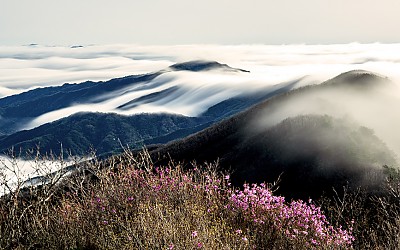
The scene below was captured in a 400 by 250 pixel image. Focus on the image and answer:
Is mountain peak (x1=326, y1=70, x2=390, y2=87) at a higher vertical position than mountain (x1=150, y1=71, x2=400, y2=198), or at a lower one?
higher

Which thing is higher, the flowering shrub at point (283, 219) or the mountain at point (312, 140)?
the flowering shrub at point (283, 219)

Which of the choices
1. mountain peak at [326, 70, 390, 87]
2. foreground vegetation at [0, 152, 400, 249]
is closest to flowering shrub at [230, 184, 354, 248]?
foreground vegetation at [0, 152, 400, 249]

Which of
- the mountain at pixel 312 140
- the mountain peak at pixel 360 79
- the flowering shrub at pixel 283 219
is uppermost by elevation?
the flowering shrub at pixel 283 219

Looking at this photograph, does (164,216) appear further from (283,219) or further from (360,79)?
(360,79)

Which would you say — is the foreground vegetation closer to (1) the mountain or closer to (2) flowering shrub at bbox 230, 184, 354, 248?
(2) flowering shrub at bbox 230, 184, 354, 248

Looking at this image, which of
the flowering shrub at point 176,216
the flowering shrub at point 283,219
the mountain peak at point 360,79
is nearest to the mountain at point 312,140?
the mountain peak at point 360,79

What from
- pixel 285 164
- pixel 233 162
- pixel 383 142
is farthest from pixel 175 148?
pixel 383 142

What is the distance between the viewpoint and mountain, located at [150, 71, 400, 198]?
44.4m

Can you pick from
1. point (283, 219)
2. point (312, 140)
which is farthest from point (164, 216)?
point (312, 140)

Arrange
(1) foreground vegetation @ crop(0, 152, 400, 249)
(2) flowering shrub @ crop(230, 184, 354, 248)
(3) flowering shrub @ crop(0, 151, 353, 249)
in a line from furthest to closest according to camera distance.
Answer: (2) flowering shrub @ crop(230, 184, 354, 248), (1) foreground vegetation @ crop(0, 152, 400, 249), (3) flowering shrub @ crop(0, 151, 353, 249)

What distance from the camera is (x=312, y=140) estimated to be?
177 ft

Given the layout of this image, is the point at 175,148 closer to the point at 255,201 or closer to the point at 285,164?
the point at 285,164

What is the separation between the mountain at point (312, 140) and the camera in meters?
44.4

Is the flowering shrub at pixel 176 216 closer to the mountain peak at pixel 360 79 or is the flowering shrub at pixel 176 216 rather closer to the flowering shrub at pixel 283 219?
the flowering shrub at pixel 283 219
